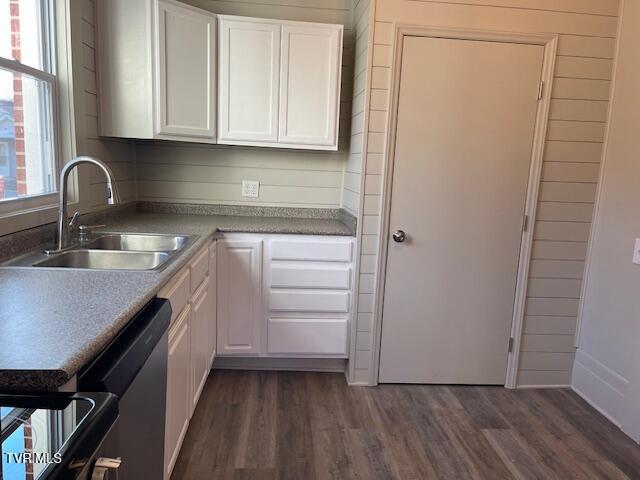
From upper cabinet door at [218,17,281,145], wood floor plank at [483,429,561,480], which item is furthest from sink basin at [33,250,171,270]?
wood floor plank at [483,429,561,480]

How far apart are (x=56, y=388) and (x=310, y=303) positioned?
2.00 metres

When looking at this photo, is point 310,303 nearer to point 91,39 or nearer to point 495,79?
point 495,79

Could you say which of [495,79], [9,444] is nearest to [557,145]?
[495,79]

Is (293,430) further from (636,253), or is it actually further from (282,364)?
(636,253)

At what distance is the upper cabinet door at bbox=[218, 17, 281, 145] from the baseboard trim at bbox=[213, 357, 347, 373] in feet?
4.54

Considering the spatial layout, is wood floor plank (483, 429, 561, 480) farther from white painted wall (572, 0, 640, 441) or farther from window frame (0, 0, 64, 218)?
window frame (0, 0, 64, 218)

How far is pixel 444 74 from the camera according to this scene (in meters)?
2.57

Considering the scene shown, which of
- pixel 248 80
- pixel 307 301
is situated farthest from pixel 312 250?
pixel 248 80

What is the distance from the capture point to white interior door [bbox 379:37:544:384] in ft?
8.47

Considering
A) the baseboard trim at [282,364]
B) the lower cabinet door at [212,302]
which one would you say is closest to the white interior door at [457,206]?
the baseboard trim at [282,364]

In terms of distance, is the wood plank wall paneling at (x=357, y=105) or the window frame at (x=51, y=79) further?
the wood plank wall paneling at (x=357, y=105)

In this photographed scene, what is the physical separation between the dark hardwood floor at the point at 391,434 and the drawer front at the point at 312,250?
77 centimetres

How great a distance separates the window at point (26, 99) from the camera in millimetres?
1866
